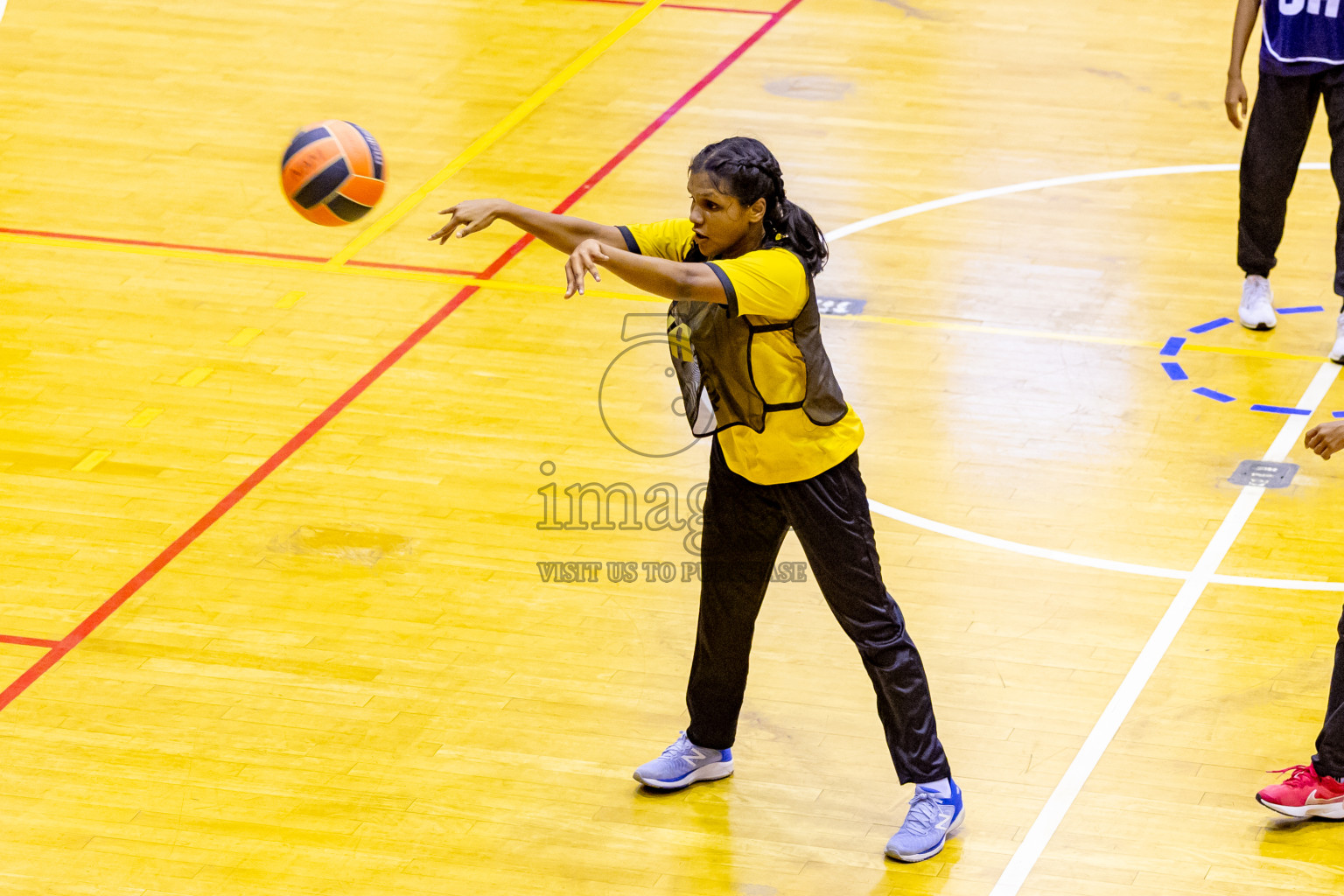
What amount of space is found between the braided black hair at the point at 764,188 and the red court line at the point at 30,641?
3.04 m

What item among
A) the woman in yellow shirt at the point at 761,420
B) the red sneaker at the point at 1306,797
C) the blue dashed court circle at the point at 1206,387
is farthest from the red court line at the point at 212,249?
the red sneaker at the point at 1306,797

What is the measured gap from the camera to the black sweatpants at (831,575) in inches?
205

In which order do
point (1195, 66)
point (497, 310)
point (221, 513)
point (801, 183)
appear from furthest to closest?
1. point (1195, 66)
2. point (801, 183)
3. point (497, 310)
4. point (221, 513)

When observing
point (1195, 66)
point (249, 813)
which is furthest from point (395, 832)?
point (1195, 66)

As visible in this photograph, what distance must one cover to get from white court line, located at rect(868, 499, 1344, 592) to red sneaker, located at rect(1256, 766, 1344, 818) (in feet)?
4.68

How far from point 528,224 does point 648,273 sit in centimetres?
45

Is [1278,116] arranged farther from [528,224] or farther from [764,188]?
[528,224]

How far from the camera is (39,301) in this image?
9234 millimetres

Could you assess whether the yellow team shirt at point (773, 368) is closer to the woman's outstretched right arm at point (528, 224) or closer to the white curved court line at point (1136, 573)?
the woman's outstretched right arm at point (528, 224)

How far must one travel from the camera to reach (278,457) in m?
7.83

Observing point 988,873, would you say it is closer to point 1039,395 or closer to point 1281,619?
point 1281,619

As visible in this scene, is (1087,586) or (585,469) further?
(585,469)

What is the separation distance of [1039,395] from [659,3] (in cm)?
646

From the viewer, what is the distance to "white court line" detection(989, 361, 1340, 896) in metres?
5.41
